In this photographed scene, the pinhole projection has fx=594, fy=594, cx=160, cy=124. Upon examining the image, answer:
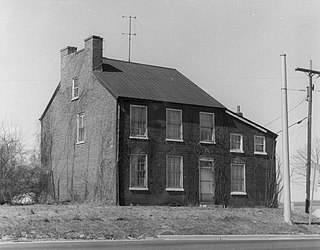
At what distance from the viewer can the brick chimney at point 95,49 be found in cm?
3541

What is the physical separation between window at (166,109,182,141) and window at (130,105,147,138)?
66.2 inches

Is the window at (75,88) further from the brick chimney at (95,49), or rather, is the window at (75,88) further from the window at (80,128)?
the brick chimney at (95,49)

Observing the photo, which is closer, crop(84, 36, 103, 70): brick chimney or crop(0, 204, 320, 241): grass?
crop(0, 204, 320, 241): grass

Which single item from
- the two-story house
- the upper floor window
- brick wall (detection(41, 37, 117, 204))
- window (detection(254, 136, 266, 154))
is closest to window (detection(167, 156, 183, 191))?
the two-story house

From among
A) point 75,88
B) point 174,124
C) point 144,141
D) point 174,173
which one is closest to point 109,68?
point 75,88

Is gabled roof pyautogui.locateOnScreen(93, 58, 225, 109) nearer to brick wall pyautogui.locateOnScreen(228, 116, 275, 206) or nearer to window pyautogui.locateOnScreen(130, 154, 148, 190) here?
brick wall pyautogui.locateOnScreen(228, 116, 275, 206)

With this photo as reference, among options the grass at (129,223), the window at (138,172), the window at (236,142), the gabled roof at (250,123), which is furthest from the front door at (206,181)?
the grass at (129,223)

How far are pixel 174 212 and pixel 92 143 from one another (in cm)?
858

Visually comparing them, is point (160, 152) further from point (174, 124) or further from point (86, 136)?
point (86, 136)

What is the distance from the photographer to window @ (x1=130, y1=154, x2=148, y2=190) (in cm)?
3328

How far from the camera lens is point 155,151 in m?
34.3

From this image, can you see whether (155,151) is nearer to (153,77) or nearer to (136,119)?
(136,119)

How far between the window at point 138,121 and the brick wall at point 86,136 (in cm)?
109

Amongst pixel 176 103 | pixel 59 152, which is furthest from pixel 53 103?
pixel 176 103
